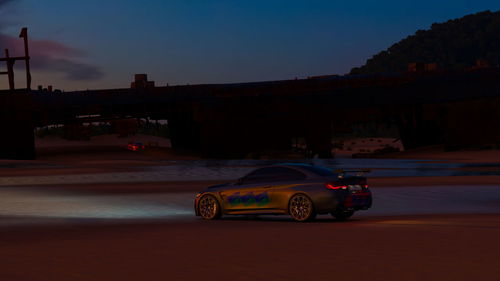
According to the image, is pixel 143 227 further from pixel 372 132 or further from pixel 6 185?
pixel 372 132

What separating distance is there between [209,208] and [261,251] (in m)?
7.32

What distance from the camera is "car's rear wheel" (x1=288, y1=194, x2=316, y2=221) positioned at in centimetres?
1739

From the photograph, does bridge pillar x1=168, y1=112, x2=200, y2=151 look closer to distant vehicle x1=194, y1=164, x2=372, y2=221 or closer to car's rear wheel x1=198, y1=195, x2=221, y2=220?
car's rear wheel x1=198, y1=195, x2=221, y2=220

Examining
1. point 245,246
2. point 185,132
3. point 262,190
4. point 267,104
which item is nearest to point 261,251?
point 245,246

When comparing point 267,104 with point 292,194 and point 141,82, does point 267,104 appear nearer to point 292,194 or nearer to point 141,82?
point 141,82

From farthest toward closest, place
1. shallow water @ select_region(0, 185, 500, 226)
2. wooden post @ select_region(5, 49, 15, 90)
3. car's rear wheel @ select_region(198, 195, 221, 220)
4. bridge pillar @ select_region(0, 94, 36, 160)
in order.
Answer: wooden post @ select_region(5, 49, 15, 90)
bridge pillar @ select_region(0, 94, 36, 160)
shallow water @ select_region(0, 185, 500, 226)
car's rear wheel @ select_region(198, 195, 221, 220)

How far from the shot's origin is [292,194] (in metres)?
17.7

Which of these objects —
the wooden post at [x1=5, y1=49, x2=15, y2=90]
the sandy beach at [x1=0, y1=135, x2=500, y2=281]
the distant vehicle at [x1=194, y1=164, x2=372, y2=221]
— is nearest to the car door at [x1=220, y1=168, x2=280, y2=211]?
the distant vehicle at [x1=194, y1=164, x2=372, y2=221]

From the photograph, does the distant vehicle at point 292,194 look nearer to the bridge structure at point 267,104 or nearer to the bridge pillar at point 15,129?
the bridge structure at point 267,104

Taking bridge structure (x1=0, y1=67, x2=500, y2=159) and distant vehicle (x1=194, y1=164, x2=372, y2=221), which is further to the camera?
bridge structure (x1=0, y1=67, x2=500, y2=159)

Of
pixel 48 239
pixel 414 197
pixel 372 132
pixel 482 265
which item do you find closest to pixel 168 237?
pixel 48 239

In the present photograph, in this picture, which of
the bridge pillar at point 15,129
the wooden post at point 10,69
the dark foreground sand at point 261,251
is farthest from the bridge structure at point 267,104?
the dark foreground sand at point 261,251

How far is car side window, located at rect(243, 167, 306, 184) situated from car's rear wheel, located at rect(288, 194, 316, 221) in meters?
0.49

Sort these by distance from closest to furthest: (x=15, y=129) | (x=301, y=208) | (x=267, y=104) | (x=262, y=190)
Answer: (x=301, y=208)
(x=262, y=190)
(x=15, y=129)
(x=267, y=104)
